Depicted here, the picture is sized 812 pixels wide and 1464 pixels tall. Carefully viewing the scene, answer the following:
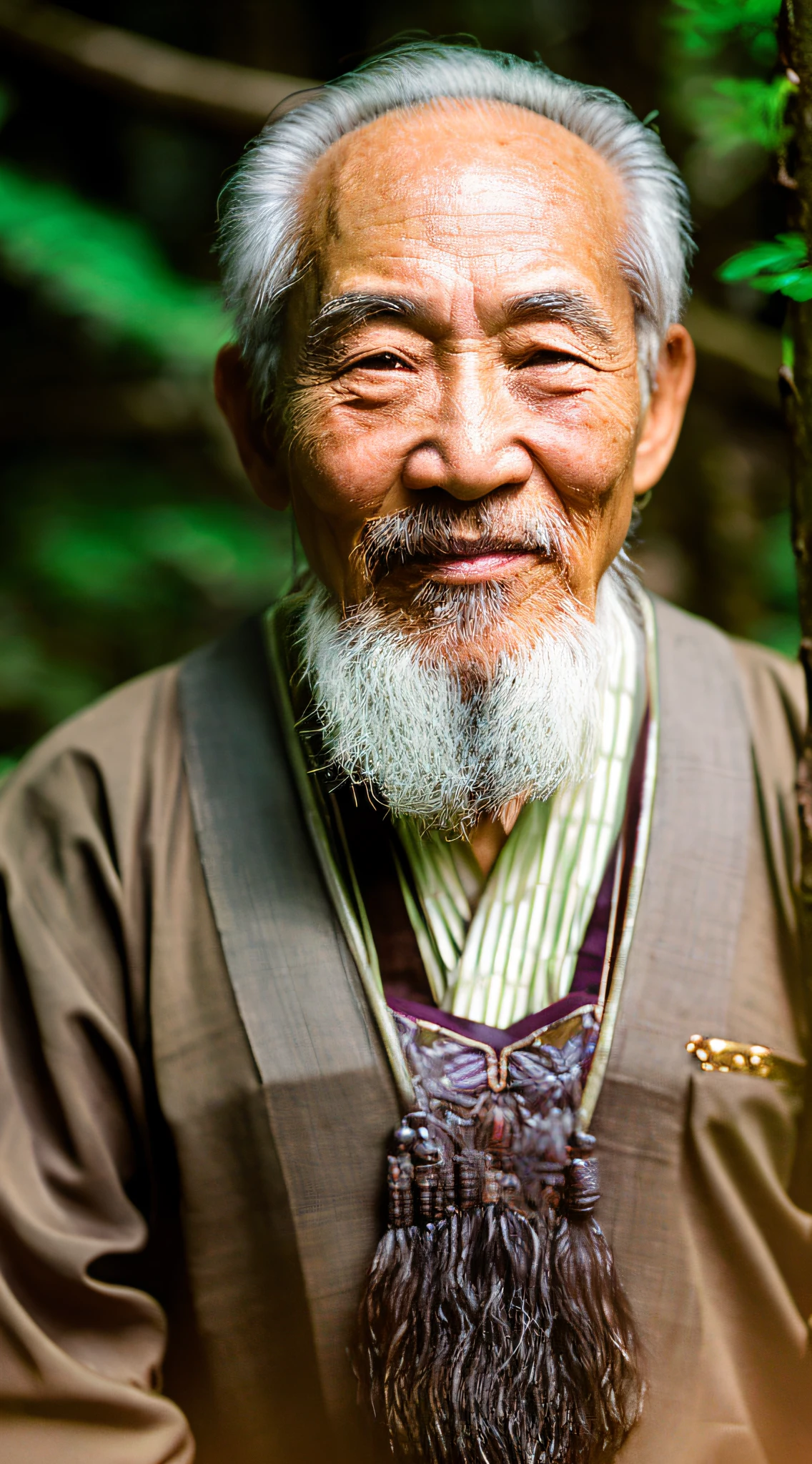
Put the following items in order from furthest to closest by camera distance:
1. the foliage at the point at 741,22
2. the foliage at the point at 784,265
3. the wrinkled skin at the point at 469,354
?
the wrinkled skin at the point at 469,354 < the foliage at the point at 741,22 < the foliage at the point at 784,265

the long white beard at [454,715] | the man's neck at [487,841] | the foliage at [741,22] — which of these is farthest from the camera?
the man's neck at [487,841]

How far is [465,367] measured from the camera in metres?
1.37

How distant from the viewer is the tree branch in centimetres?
297

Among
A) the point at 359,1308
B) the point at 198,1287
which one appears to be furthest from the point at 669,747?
the point at 198,1287

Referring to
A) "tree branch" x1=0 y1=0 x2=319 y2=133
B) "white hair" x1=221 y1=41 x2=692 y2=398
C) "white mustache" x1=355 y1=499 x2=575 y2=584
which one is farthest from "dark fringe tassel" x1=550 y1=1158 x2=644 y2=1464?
"tree branch" x1=0 y1=0 x2=319 y2=133

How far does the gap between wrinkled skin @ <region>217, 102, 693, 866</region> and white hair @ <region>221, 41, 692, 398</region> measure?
0.13 ft

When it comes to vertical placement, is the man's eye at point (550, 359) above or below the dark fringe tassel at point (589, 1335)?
above

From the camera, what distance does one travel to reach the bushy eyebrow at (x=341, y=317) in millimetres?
1383

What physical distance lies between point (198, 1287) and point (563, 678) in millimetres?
957

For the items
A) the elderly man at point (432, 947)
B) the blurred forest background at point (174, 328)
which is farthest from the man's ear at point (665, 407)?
the blurred forest background at point (174, 328)

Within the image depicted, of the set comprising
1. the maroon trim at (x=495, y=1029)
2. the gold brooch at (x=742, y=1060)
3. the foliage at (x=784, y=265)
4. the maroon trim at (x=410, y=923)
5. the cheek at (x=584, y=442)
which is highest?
the foliage at (x=784, y=265)

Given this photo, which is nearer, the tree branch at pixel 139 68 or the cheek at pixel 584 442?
the cheek at pixel 584 442

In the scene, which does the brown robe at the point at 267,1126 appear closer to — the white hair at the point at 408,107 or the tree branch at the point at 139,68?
the white hair at the point at 408,107

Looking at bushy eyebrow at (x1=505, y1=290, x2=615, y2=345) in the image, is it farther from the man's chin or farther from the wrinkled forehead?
the man's chin
